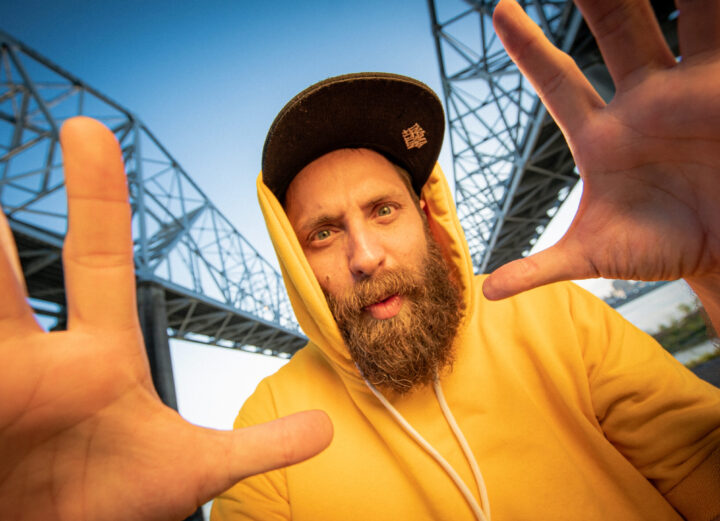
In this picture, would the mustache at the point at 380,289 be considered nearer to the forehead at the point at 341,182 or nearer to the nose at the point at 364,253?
the nose at the point at 364,253

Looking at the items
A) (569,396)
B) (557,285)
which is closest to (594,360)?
(569,396)

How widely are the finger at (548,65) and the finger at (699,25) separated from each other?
0.62ft

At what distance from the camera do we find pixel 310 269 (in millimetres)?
1417

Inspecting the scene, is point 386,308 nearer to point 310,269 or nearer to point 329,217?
point 310,269

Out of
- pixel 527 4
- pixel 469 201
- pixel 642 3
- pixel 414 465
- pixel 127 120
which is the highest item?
pixel 127 120

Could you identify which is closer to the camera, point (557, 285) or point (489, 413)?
point (489, 413)

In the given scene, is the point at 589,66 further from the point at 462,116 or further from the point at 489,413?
the point at 462,116

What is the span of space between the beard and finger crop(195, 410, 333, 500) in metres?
0.62

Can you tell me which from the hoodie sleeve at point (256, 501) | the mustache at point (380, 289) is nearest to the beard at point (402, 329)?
the mustache at point (380, 289)

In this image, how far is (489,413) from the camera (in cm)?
121

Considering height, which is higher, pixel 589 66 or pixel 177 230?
pixel 177 230

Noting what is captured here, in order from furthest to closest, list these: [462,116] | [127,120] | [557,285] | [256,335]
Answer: [256,335]
[462,116]
[127,120]
[557,285]

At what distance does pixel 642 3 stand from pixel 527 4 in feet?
21.6

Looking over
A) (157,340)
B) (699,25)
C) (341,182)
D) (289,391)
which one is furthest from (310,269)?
(157,340)
